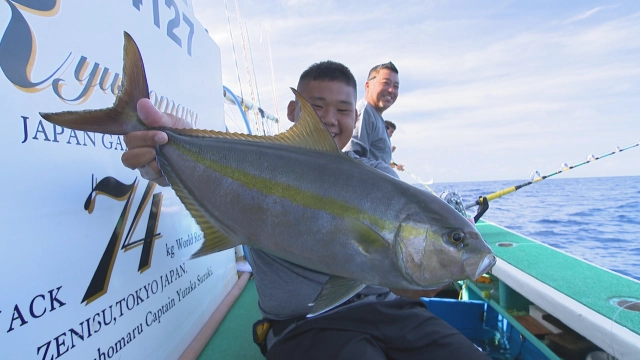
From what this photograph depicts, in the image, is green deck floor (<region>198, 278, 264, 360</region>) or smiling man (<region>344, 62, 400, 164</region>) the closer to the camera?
green deck floor (<region>198, 278, 264, 360</region>)

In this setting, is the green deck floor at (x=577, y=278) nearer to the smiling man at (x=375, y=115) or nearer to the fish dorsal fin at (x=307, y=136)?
the smiling man at (x=375, y=115)

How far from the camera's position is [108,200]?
170 cm

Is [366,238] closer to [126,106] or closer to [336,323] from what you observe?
[336,323]

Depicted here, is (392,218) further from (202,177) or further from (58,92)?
(58,92)

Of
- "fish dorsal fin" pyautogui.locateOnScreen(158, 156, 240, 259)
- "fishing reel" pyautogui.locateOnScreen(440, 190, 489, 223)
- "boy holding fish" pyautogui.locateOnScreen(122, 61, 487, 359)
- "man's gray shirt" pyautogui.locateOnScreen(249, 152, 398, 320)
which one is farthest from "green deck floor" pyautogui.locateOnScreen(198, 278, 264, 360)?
"fishing reel" pyautogui.locateOnScreen(440, 190, 489, 223)

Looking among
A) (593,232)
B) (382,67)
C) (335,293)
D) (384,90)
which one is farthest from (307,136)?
(593,232)

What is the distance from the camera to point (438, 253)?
113 cm

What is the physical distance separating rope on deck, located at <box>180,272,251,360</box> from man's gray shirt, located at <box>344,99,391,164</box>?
179 cm

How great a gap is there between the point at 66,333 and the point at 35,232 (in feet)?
1.38

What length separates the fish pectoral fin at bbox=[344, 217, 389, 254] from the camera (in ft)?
3.77

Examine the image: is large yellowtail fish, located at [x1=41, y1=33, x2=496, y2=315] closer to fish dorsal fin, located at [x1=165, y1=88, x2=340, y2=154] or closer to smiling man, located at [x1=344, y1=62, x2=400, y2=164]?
fish dorsal fin, located at [x1=165, y1=88, x2=340, y2=154]

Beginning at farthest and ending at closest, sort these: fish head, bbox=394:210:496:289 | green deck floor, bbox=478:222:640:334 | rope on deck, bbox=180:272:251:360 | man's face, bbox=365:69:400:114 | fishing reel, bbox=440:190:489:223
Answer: man's face, bbox=365:69:400:114, fishing reel, bbox=440:190:489:223, rope on deck, bbox=180:272:251:360, green deck floor, bbox=478:222:640:334, fish head, bbox=394:210:496:289

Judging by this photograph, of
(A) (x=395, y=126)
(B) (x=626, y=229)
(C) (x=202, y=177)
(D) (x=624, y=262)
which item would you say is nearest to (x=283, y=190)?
(C) (x=202, y=177)

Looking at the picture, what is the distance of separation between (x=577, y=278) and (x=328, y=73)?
234 centimetres
